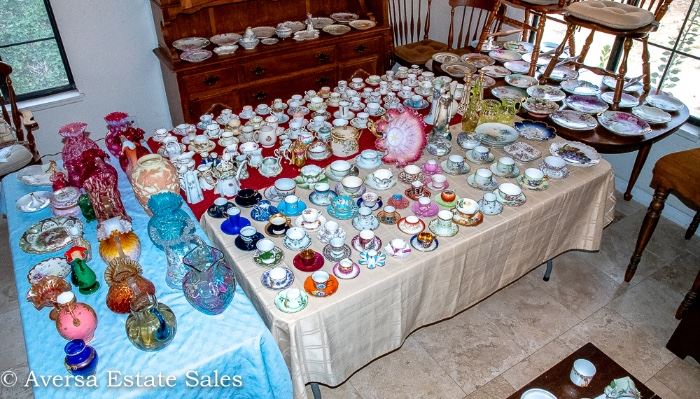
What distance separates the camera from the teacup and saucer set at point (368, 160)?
213 centimetres

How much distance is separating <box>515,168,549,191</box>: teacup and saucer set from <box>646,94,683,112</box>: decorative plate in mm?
1269

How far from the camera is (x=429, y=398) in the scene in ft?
6.79

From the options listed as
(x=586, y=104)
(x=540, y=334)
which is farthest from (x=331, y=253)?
(x=586, y=104)

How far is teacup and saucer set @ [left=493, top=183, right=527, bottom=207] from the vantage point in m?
1.95

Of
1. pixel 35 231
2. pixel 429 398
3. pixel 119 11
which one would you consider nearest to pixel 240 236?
pixel 35 231

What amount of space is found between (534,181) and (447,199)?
404mm

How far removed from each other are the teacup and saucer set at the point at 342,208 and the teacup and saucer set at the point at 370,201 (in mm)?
37

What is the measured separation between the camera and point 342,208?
1856 mm

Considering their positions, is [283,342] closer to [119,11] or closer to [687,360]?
[687,360]

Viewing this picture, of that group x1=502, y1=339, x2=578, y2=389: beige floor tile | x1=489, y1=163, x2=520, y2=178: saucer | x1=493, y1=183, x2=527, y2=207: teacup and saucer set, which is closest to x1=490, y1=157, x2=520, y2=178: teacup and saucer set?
x1=489, y1=163, x2=520, y2=178: saucer

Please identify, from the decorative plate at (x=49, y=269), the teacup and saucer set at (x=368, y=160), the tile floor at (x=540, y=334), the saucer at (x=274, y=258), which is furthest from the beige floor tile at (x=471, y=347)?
the decorative plate at (x=49, y=269)

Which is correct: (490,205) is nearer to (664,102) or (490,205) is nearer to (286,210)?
(286,210)

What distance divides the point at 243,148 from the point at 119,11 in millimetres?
1846

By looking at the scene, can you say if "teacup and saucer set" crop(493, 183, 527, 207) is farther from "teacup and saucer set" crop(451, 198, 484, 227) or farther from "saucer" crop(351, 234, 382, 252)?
"saucer" crop(351, 234, 382, 252)
